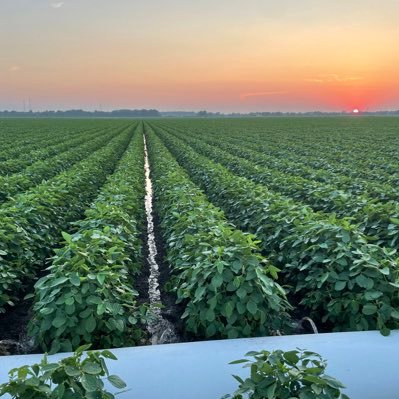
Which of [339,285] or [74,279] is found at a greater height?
[74,279]

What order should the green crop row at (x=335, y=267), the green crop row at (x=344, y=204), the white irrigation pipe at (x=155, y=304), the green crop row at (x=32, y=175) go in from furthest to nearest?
1. the green crop row at (x=32, y=175)
2. the green crop row at (x=344, y=204)
3. the white irrigation pipe at (x=155, y=304)
4. the green crop row at (x=335, y=267)

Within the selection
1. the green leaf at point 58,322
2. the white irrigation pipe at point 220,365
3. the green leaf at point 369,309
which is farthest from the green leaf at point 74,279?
the green leaf at point 369,309

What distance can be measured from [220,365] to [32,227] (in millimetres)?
3904

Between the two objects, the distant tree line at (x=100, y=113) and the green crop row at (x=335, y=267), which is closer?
the green crop row at (x=335, y=267)

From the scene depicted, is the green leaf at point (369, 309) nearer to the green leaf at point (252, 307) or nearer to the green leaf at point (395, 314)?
the green leaf at point (395, 314)

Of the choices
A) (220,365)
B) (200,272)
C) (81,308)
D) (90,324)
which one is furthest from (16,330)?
(220,365)

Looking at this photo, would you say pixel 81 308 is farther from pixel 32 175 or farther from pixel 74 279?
pixel 32 175

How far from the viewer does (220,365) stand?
2.96 metres

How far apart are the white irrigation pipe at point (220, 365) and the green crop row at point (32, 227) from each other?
6.33ft

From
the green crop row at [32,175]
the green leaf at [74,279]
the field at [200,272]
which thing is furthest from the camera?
the green crop row at [32,175]

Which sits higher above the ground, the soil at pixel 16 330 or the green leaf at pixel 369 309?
the green leaf at pixel 369 309

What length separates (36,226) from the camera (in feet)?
19.7

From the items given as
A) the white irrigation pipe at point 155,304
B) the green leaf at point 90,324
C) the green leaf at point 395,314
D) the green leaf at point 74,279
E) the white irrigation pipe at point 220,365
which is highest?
the green leaf at point 74,279

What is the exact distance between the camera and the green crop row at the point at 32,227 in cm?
482
